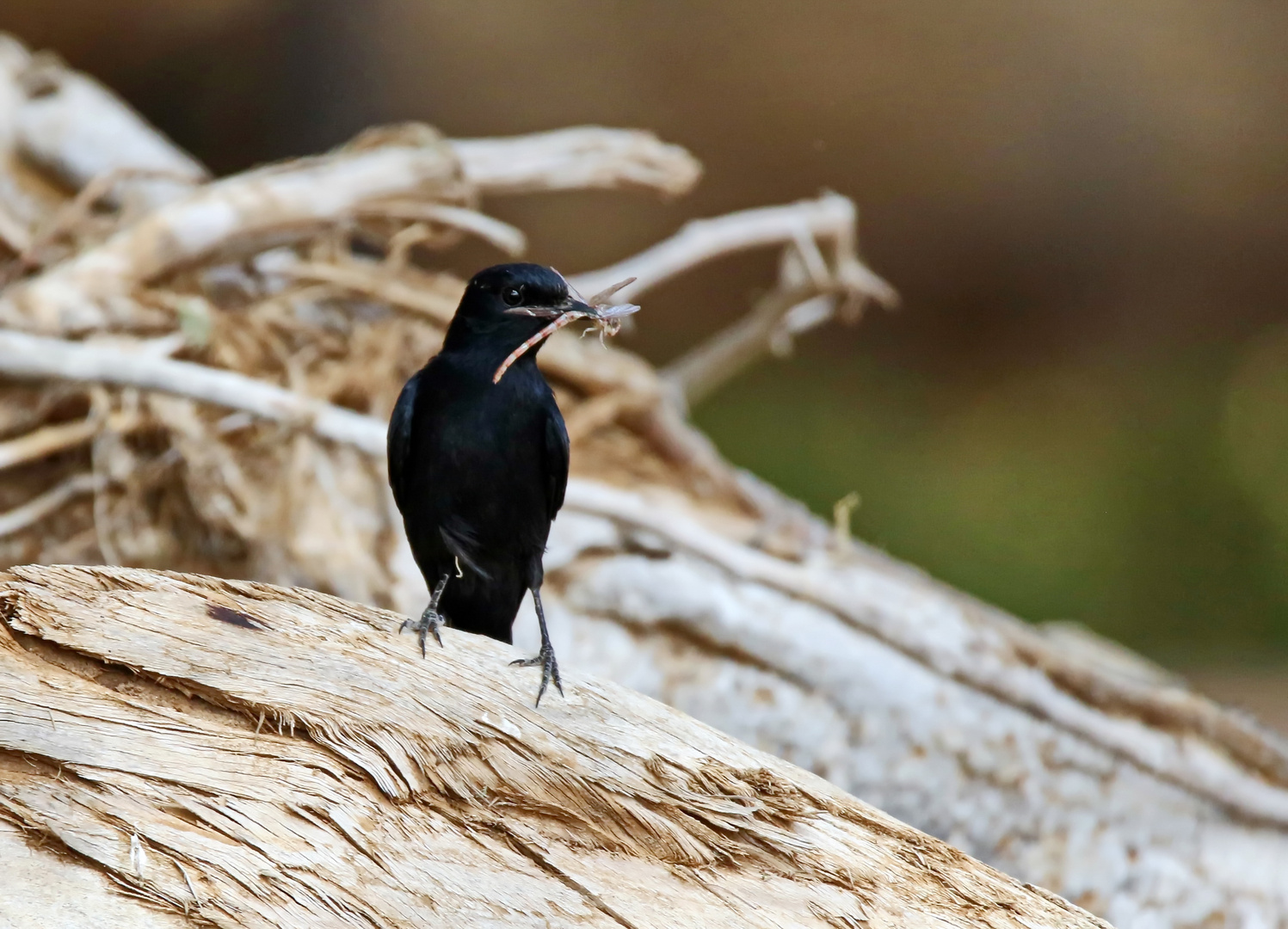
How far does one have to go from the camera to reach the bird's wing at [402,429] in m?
2.71

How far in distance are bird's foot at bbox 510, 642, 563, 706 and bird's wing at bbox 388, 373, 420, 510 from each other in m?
0.62

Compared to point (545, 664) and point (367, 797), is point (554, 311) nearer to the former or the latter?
point (545, 664)

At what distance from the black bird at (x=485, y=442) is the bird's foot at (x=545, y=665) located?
22 centimetres

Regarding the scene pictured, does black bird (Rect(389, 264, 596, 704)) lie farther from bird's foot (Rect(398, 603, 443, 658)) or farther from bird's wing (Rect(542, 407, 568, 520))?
bird's foot (Rect(398, 603, 443, 658))

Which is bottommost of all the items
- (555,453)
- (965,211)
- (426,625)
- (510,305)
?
(426,625)

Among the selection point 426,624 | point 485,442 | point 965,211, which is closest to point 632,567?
point 485,442

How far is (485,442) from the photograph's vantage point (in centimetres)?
262

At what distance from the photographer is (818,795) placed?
2203 mm

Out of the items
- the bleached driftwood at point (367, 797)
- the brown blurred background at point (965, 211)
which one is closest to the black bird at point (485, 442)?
the bleached driftwood at point (367, 797)

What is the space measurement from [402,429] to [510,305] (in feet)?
1.23

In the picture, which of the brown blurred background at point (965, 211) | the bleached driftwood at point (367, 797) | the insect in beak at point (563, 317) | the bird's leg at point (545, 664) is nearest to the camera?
the bleached driftwood at point (367, 797)

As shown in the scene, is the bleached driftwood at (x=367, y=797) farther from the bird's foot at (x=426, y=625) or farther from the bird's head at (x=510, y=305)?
the bird's head at (x=510, y=305)

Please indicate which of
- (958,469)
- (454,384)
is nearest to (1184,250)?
(958,469)

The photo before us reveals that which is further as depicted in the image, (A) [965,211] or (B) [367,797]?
(A) [965,211]
